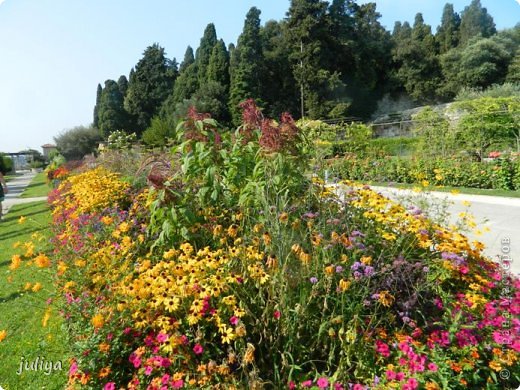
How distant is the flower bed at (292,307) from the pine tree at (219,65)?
4.38 metres

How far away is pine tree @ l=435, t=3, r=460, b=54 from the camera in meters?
29.6

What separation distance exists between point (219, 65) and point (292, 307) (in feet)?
18.3

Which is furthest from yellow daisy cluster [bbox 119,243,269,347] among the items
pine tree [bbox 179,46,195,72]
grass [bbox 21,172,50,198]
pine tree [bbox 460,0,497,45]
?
pine tree [bbox 460,0,497,45]

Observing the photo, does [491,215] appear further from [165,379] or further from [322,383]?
[165,379]

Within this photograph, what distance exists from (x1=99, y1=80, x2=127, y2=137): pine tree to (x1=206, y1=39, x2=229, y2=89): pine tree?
28.0 feet

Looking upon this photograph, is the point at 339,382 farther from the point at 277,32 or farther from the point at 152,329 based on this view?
the point at 277,32

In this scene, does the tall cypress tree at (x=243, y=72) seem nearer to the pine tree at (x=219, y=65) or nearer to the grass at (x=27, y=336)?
the pine tree at (x=219, y=65)

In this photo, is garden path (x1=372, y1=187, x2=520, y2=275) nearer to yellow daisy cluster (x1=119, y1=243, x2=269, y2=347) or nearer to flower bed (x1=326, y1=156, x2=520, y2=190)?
flower bed (x1=326, y1=156, x2=520, y2=190)

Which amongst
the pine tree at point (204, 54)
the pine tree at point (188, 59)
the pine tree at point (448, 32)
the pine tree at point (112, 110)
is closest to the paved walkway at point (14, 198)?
the pine tree at point (112, 110)

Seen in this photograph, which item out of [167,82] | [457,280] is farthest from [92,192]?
[167,82]

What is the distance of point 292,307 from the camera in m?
1.70

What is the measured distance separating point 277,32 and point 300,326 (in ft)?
37.0

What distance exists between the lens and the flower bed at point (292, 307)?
1517mm

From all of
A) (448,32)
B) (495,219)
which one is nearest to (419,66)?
(448,32)
